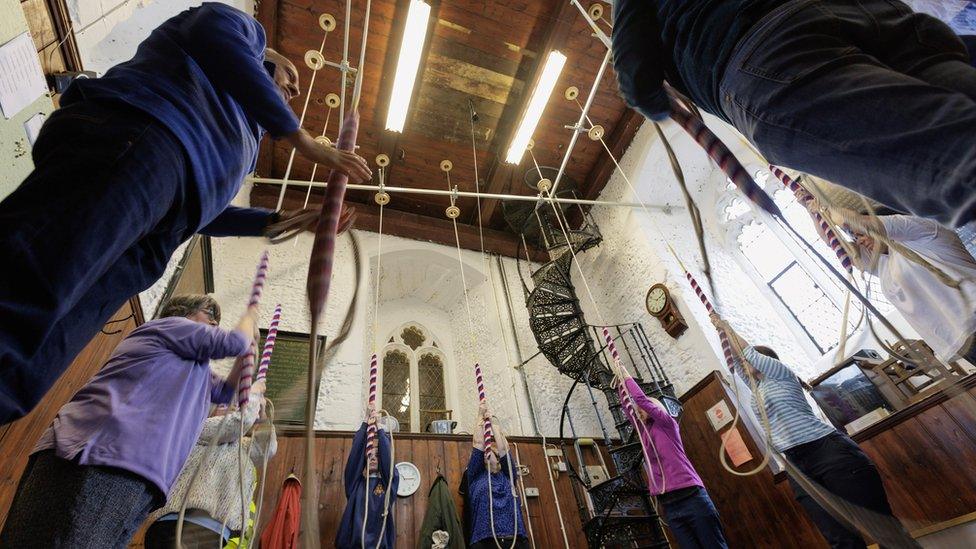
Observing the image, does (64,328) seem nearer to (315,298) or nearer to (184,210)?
(184,210)

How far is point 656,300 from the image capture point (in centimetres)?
514

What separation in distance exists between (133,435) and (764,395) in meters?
3.02

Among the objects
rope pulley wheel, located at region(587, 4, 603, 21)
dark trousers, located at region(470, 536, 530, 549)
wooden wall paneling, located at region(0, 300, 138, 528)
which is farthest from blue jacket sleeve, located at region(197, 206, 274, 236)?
rope pulley wheel, located at region(587, 4, 603, 21)

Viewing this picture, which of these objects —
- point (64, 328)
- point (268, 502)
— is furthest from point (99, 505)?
point (268, 502)

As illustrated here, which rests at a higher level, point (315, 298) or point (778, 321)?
point (778, 321)

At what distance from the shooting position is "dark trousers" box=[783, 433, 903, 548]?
199 centimetres

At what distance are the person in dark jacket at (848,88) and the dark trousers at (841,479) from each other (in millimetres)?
1840

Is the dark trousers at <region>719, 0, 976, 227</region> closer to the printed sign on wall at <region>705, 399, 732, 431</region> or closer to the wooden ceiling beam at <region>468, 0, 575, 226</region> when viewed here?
the printed sign on wall at <region>705, 399, 732, 431</region>

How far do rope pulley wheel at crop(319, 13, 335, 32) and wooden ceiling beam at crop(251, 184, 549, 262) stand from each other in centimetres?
218

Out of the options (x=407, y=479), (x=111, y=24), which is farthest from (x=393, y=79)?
(x=407, y=479)

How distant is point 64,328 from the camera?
72 cm

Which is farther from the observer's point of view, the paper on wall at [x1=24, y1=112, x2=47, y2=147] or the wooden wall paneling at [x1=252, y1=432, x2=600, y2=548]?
the wooden wall paneling at [x1=252, y1=432, x2=600, y2=548]

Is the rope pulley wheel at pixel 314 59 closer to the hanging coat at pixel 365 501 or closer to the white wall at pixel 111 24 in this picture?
the white wall at pixel 111 24

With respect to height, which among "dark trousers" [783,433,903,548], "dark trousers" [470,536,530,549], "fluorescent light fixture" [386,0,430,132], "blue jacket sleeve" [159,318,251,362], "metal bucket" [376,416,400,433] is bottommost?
"dark trousers" [783,433,903,548]
